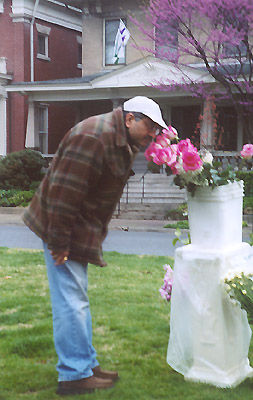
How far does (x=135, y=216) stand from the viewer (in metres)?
18.3

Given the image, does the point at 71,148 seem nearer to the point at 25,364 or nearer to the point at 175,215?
the point at 25,364

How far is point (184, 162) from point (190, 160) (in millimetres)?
43

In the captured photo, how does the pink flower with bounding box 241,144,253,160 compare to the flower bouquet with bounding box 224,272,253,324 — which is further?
the pink flower with bounding box 241,144,253,160

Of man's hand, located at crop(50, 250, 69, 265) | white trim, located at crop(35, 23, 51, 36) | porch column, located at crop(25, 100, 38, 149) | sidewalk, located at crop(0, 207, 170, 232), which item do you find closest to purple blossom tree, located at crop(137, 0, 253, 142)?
sidewalk, located at crop(0, 207, 170, 232)

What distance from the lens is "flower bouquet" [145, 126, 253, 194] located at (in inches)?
158

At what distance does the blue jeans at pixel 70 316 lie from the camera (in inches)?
154

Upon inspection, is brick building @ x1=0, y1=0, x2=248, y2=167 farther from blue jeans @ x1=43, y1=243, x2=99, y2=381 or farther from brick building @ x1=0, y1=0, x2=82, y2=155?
blue jeans @ x1=43, y1=243, x2=99, y2=381

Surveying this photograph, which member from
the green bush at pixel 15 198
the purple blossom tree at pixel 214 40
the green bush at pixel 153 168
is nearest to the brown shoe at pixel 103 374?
the purple blossom tree at pixel 214 40

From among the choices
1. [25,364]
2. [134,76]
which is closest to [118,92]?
[134,76]

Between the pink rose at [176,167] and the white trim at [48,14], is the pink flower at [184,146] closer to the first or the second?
the pink rose at [176,167]

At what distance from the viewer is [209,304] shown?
418cm

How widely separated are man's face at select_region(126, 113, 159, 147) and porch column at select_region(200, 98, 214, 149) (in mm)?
16802

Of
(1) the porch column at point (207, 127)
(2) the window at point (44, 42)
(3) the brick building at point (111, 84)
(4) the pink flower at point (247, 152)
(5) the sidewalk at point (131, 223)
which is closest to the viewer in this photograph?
(4) the pink flower at point (247, 152)

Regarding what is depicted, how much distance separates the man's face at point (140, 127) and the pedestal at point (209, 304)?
0.64 meters
